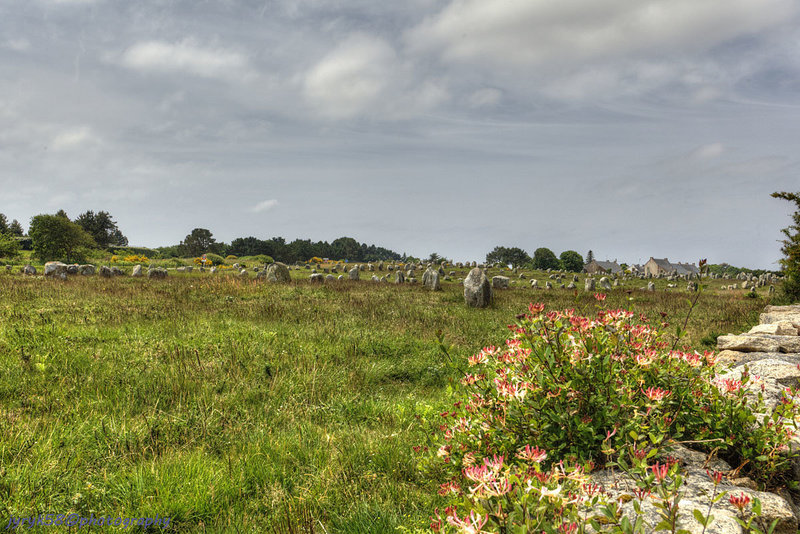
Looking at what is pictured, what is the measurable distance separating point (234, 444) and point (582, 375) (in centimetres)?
360

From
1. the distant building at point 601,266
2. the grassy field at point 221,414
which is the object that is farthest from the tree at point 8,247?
the distant building at point 601,266

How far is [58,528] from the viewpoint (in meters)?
3.04

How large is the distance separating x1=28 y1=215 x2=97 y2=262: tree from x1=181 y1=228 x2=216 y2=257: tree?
118 feet

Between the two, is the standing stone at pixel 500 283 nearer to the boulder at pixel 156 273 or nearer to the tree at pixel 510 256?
the boulder at pixel 156 273

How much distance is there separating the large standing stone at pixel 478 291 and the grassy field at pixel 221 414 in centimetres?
543

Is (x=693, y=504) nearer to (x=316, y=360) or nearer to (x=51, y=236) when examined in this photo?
(x=316, y=360)

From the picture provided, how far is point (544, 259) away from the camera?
3625 inches

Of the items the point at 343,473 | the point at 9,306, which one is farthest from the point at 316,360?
the point at 9,306

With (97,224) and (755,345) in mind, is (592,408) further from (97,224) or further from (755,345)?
(97,224)

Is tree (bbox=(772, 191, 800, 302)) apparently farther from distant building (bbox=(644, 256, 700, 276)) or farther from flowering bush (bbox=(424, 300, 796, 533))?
distant building (bbox=(644, 256, 700, 276))

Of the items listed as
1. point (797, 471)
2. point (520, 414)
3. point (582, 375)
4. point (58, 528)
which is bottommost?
point (58, 528)

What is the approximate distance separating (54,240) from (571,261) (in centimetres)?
8457

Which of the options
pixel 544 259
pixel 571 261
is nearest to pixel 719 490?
pixel 571 261

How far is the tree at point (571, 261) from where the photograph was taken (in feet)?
281
